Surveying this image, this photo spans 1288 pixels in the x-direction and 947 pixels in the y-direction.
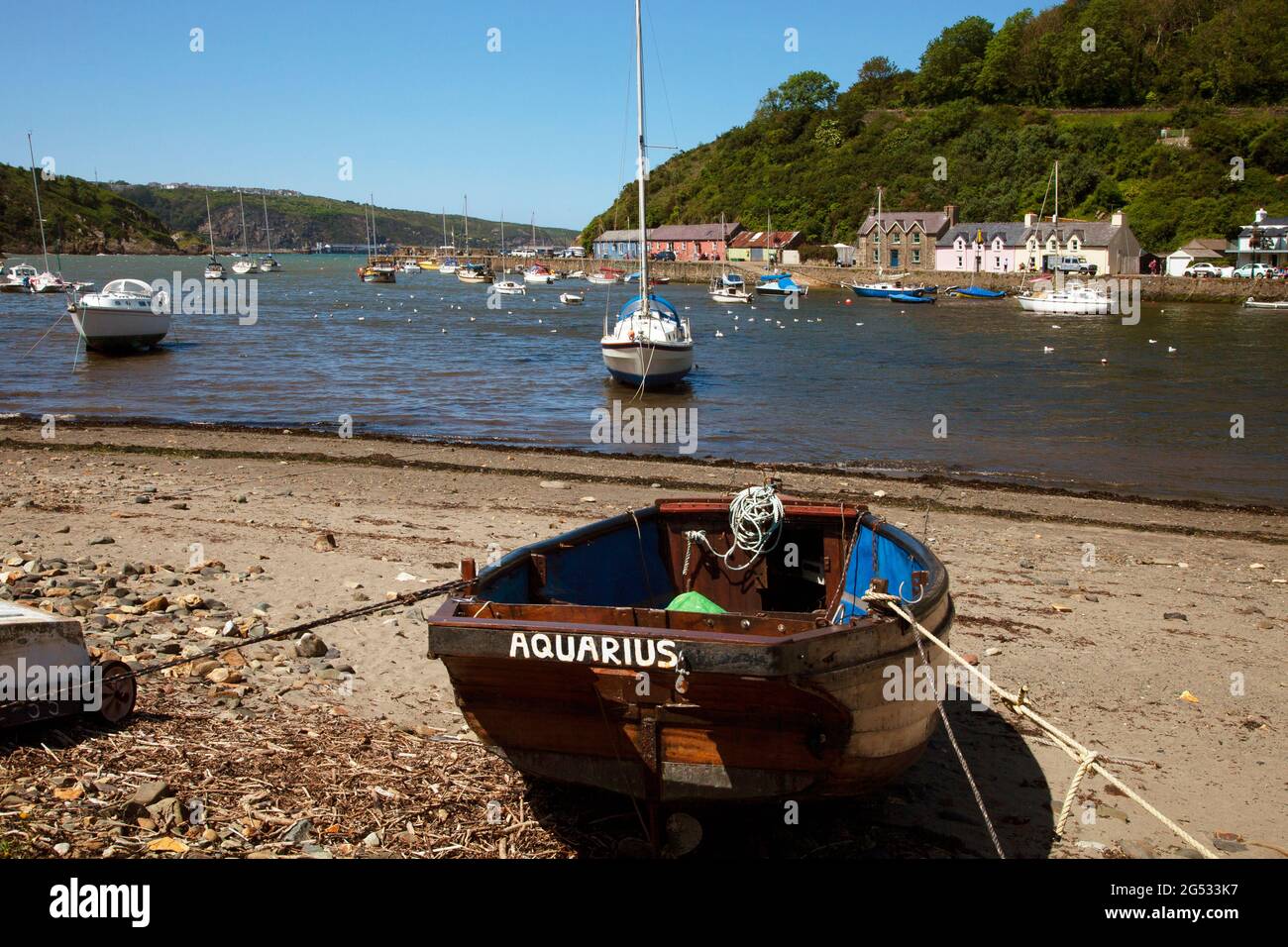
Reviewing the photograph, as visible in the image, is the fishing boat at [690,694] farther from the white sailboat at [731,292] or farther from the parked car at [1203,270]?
the parked car at [1203,270]

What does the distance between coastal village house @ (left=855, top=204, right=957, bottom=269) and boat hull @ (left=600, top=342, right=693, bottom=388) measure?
294 feet

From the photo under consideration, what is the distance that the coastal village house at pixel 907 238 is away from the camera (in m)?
114

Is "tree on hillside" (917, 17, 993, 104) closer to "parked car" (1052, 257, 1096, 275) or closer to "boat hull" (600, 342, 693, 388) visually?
"parked car" (1052, 257, 1096, 275)

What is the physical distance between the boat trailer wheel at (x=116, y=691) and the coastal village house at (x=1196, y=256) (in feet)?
346

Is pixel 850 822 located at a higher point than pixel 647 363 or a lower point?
lower

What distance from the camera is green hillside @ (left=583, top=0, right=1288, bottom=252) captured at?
371ft

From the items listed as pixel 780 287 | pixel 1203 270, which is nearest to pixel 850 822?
pixel 1203 270

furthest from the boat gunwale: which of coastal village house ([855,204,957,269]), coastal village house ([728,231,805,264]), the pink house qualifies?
coastal village house ([728,231,805,264])

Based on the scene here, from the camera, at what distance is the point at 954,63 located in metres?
159

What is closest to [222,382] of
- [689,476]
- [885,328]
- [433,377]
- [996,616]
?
[433,377]

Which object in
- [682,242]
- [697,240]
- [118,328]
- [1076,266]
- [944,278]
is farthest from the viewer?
[682,242]

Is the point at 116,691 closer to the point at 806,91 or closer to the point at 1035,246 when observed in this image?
the point at 1035,246

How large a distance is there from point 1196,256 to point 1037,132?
39.9 m

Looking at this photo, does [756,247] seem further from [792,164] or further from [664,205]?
[664,205]
